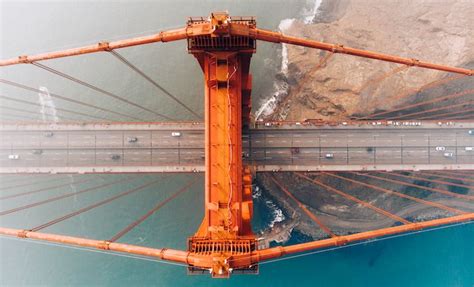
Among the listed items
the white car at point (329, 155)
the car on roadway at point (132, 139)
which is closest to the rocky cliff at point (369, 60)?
the white car at point (329, 155)

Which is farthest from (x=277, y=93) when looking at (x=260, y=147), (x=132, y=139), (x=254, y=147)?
(x=132, y=139)

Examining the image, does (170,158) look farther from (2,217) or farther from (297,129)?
(2,217)

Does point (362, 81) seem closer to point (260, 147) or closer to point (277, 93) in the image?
point (277, 93)

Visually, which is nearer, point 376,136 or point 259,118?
point 376,136

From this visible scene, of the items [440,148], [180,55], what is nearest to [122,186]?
[180,55]

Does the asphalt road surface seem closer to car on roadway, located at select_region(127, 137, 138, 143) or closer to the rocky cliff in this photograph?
car on roadway, located at select_region(127, 137, 138, 143)

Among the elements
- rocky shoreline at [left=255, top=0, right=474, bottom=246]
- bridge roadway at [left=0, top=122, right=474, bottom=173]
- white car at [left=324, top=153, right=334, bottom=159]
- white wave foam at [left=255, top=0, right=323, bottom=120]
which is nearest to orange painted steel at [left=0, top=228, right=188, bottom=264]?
bridge roadway at [left=0, top=122, right=474, bottom=173]

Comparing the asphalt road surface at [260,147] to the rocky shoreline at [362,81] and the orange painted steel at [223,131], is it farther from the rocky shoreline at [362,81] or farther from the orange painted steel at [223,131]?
the orange painted steel at [223,131]
